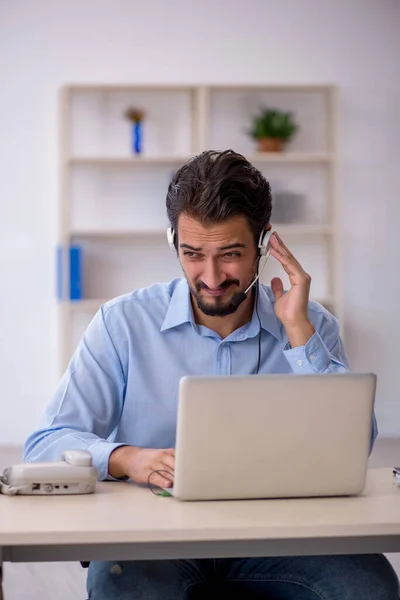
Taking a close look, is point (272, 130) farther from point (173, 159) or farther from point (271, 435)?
point (271, 435)

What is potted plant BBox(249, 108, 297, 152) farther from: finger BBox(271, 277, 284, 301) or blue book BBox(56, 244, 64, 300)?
finger BBox(271, 277, 284, 301)

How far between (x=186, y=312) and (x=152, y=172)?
3784mm

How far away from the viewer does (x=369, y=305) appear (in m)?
5.92

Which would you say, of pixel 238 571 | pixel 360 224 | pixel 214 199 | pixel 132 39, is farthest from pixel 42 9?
pixel 238 571

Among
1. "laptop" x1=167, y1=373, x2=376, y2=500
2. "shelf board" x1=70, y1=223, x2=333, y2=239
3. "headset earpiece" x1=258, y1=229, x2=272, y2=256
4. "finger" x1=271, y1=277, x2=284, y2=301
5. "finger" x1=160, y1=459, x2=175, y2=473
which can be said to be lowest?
"finger" x1=160, y1=459, x2=175, y2=473

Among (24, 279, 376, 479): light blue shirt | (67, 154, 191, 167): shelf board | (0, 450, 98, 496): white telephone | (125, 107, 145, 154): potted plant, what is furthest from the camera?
(125, 107, 145, 154): potted plant

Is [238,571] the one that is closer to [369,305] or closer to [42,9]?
[369,305]

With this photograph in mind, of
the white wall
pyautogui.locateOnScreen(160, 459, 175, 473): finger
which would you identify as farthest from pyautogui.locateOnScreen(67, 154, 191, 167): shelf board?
pyautogui.locateOnScreen(160, 459, 175, 473): finger

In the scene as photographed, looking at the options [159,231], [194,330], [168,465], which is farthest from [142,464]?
[159,231]

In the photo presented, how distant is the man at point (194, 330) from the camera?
2.01 meters

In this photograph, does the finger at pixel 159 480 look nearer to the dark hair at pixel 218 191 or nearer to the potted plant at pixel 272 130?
the dark hair at pixel 218 191

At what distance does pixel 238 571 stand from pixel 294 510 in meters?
0.37

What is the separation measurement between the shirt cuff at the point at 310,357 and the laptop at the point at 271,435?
1.46 feet

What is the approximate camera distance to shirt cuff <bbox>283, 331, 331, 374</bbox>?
2.00m
